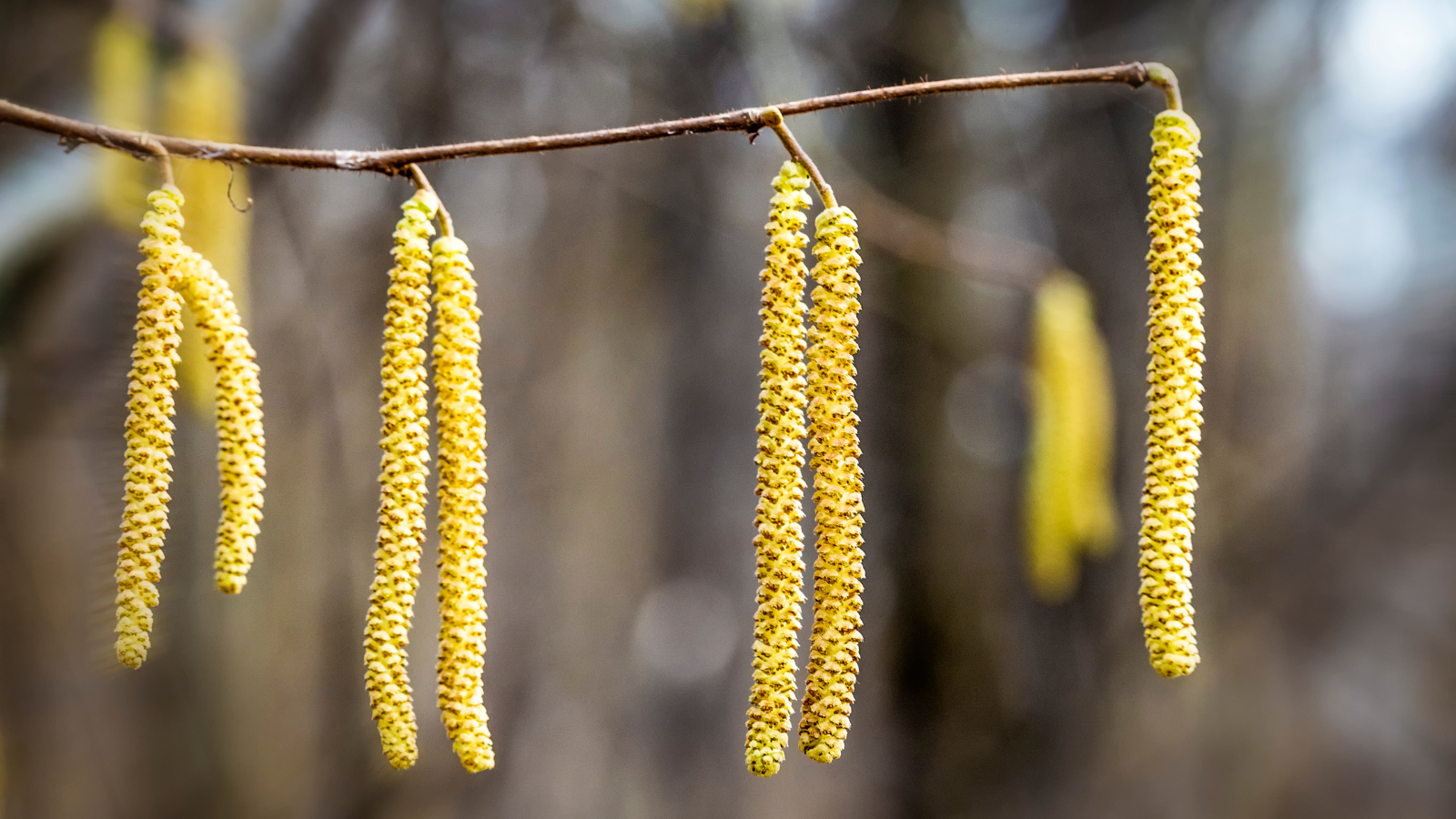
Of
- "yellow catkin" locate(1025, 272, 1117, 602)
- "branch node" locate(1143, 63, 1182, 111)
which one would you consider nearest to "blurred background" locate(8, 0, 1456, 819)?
"yellow catkin" locate(1025, 272, 1117, 602)

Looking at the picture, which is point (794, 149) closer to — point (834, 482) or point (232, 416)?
point (834, 482)

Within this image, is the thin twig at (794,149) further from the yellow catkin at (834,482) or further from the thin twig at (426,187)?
the thin twig at (426,187)

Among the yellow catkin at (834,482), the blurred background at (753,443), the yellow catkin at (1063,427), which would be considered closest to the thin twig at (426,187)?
the yellow catkin at (834,482)

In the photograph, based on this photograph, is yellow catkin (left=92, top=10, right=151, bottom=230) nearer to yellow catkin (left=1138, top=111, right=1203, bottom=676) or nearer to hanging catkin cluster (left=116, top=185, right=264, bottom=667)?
hanging catkin cluster (left=116, top=185, right=264, bottom=667)

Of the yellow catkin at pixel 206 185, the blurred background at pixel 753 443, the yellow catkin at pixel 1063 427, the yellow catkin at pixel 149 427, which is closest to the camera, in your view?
the yellow catkin at pixel 149 427

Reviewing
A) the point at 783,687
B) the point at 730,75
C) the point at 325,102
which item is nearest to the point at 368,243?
the point at 325,102

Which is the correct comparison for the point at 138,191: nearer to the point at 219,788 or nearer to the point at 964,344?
the point at 219,788
